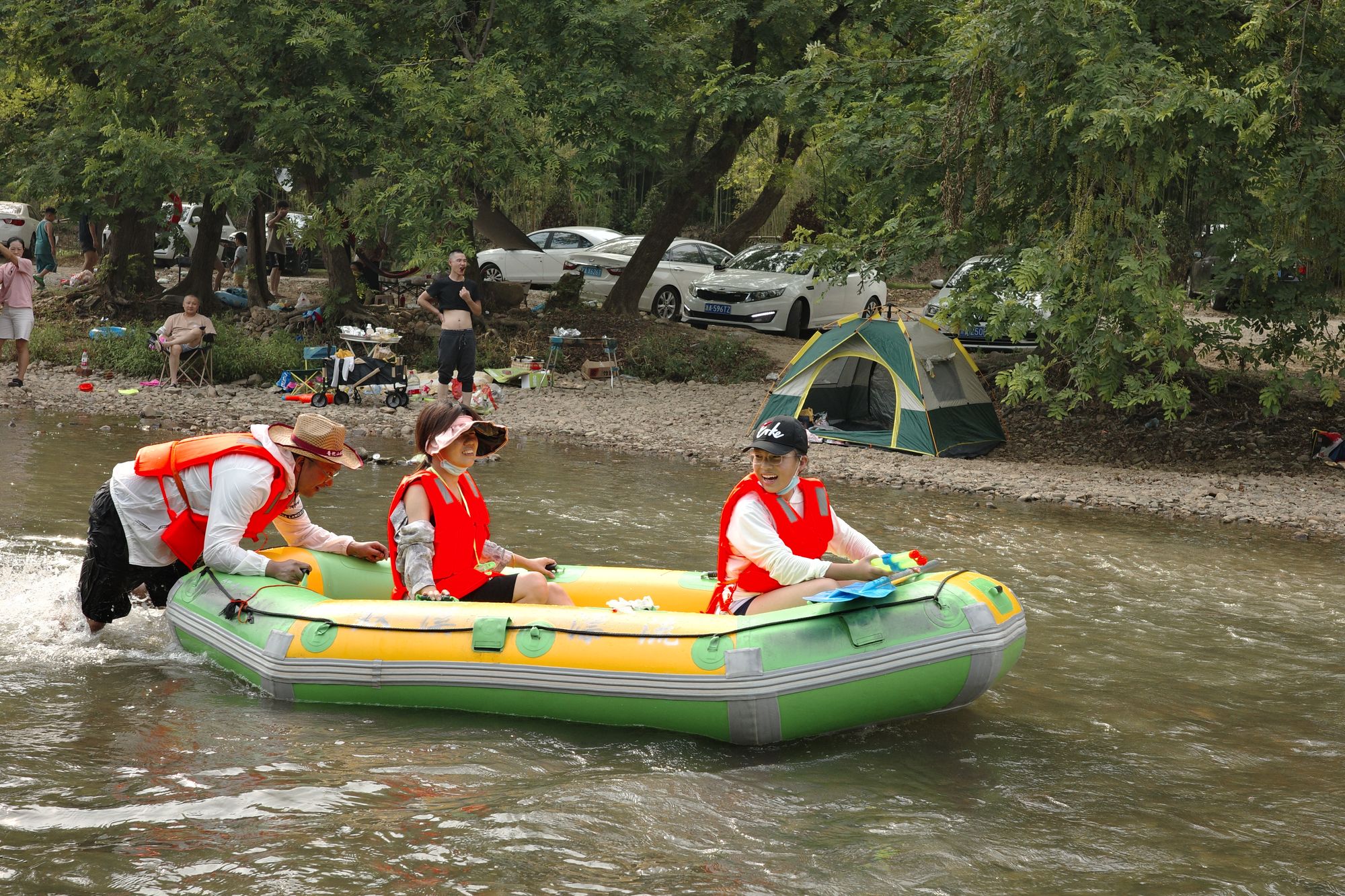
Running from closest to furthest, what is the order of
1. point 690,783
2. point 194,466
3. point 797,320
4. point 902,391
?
point 690,783, point 194,466, point 902,391, point 797,320

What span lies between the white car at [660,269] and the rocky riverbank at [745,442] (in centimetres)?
364

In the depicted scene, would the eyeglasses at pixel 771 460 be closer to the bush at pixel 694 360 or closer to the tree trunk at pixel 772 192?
the bush at pixel 694 360

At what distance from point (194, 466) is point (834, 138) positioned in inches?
362

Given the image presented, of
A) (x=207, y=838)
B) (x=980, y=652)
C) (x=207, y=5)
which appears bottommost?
(x=207, y=838)

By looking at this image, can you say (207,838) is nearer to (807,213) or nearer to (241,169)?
(241,169)

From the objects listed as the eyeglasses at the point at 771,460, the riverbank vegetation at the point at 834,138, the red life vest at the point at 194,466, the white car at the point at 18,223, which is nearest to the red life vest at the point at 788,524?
the eyeglasses at the point at 771,460

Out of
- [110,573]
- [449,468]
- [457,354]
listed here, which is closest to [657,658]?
[449,468]

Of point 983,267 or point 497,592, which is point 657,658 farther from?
point 983,267

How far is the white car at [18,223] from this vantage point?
76.5 ft

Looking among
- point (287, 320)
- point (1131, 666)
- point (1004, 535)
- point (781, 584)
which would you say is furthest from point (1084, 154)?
point (287, 320)

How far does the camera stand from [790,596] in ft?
18.6

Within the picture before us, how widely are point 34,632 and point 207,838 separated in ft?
8.98

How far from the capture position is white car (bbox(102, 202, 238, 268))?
17.1 meters

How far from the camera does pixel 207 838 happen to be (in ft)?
14.5
